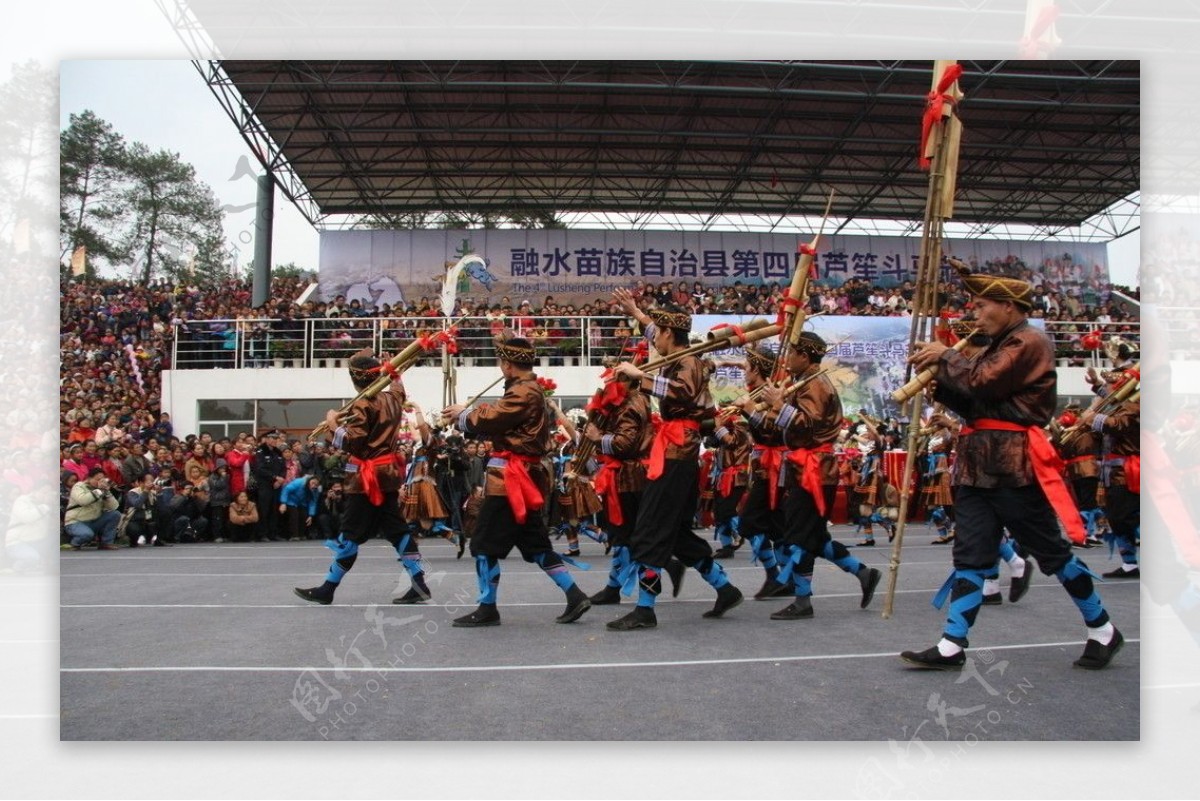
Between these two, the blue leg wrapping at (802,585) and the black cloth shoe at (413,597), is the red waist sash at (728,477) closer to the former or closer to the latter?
the blue leg wrapping at (802,585)

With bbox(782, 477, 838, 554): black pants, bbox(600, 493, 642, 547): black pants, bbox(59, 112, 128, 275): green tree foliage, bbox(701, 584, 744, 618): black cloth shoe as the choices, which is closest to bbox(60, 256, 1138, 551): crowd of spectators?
bbox(59, 112, 128, 275): green tree foliage

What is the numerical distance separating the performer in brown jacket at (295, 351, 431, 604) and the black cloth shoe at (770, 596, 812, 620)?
2635 millimetres

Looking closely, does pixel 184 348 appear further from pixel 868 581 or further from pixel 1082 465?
pixel 1082 465

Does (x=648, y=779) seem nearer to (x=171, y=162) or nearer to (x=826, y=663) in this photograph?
(x=826, y=663)

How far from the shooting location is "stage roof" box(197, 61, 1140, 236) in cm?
891

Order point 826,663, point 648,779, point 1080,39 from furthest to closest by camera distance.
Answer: point 1080,39 < point 826,663 < point 648,779

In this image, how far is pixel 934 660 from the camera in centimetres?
452

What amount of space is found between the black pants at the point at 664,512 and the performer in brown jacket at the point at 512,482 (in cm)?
61

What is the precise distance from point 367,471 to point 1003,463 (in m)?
4.13

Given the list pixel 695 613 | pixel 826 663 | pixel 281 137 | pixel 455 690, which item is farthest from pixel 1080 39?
pixel 281 137

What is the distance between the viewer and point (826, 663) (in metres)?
4.73

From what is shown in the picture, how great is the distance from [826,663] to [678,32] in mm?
4044

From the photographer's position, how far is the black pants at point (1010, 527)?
4.50 m

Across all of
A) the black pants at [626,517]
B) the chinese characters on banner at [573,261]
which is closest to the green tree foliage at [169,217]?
the black pants at [626,517]
